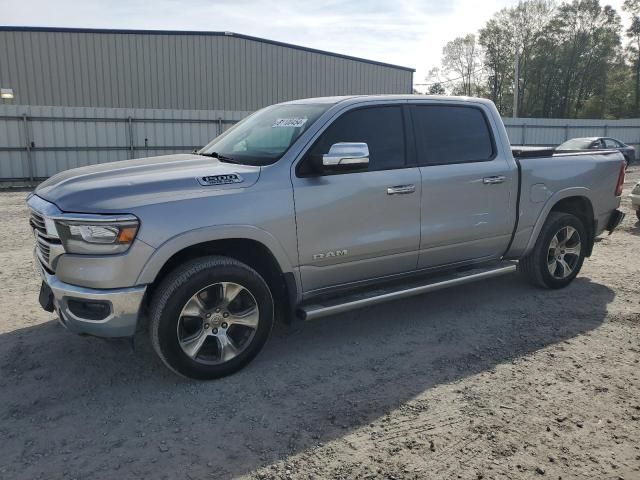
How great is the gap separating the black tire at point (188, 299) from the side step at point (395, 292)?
376 mm

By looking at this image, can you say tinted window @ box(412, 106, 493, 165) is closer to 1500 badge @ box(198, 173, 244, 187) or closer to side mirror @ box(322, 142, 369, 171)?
side mirror @ box(322, 142, 369, 171)

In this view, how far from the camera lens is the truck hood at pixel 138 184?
3291 millimetres

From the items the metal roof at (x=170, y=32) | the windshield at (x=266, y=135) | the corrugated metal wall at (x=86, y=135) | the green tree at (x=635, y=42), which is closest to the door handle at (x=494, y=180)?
the windshield at (x=266, y=135)

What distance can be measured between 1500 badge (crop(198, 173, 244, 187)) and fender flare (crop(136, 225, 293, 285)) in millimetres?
302

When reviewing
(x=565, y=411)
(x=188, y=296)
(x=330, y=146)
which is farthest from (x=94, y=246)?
(x=565, y=411)

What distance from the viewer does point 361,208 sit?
4090mm

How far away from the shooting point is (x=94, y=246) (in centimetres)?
324

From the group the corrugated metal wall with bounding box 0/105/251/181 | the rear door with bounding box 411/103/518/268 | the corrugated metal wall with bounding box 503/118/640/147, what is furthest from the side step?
the corrugated metal wall with bounding box 503/118/640/147

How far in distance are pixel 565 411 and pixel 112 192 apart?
121 inches

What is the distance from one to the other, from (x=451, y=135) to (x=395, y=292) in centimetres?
154

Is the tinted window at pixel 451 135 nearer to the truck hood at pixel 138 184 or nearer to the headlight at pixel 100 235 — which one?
the truck hood at pixel 138 184

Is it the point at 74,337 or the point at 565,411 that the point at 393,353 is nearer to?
the point at 565,411

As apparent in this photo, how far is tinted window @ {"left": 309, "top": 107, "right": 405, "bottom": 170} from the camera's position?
4.11m

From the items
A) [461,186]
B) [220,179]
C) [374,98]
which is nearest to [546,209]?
[461,186]
